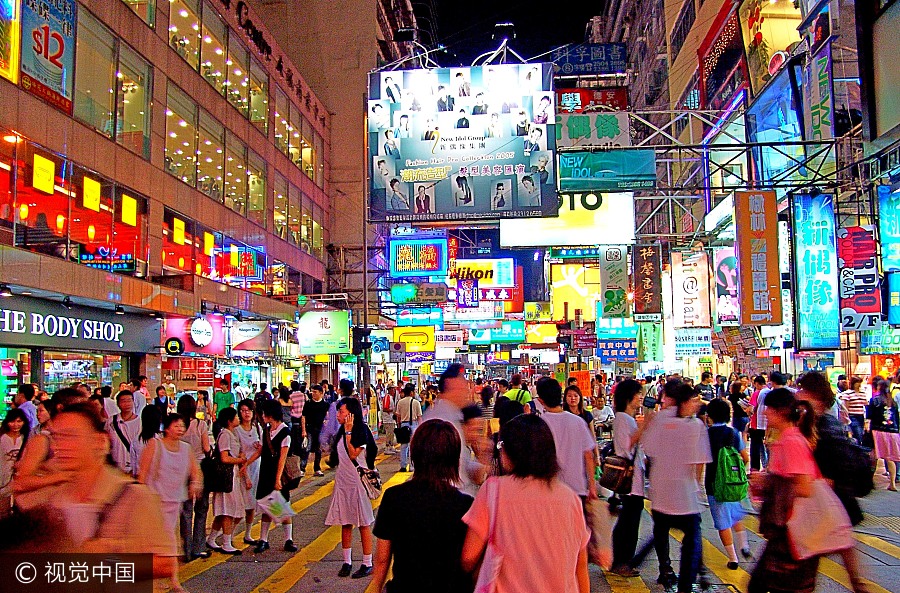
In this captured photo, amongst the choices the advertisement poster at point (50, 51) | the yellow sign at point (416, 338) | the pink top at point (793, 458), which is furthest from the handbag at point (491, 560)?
the yellow sign at point (416, 338)

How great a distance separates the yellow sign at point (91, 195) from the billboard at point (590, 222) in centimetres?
1033

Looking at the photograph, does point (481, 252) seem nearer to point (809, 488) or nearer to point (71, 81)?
point (71, 81)

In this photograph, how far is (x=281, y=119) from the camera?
122ft

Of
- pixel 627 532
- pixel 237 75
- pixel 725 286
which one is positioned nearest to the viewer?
pixel 627 532

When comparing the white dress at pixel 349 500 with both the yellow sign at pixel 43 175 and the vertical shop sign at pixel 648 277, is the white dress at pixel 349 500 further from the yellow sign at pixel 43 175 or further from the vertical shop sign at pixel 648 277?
the vertical shop sign at pixel 648 277

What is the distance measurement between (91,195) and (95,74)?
308 cm

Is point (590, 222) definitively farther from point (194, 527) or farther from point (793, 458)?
point (793, 458)

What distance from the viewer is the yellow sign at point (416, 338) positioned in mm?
38616

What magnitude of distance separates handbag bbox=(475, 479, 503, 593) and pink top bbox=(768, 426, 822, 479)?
2.42 m

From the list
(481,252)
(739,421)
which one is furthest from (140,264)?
(481,252)

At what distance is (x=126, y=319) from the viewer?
22.7 meters

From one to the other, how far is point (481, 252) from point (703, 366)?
80493 millimetres

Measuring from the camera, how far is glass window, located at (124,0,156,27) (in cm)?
2302

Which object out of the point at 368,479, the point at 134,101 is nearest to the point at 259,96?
the point at 134,101
